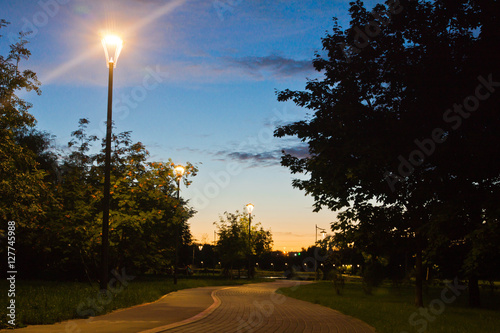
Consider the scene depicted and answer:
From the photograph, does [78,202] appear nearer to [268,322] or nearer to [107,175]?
[107,175]

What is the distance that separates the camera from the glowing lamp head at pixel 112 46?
44.5 feet

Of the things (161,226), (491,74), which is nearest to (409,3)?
(491,74)

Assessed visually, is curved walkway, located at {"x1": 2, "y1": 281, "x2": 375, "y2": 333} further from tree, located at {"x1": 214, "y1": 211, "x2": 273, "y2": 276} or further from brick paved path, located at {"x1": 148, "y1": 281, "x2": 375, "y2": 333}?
tree, located at {"x1": 214, "y1": 211, "x2": 273, "y2": 276}

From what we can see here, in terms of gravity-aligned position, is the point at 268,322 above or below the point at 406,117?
below

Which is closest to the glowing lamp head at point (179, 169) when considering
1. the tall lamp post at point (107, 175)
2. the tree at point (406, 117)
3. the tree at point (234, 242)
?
the tree at point (406, 117)

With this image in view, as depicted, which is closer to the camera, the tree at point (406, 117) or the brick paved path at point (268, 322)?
the brick paved path at point (268, 322)

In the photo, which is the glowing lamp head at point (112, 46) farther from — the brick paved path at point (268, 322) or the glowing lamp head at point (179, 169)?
the glowing lamp head at point (179, 169)

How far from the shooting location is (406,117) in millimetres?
17328

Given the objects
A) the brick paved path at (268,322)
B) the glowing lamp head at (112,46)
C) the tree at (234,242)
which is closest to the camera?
the brick paved path at (268,322)

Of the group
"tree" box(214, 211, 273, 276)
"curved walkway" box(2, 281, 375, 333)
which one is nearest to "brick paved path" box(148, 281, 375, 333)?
"curved walkway" box(2, 281, 375, 333)

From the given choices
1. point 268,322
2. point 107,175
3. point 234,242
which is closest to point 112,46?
point 107,175

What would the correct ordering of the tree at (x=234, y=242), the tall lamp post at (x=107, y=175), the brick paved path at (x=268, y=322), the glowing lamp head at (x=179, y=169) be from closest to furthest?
the brick paved path at (x=268, y=322) < the tall lamp post at (x=107, y=175) < the glowing lamp head at (x=179, y=169) < the tree at (x=234, y=242)

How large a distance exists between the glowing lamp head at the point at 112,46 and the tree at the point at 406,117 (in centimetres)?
873

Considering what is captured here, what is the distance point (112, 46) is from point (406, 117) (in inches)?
417
